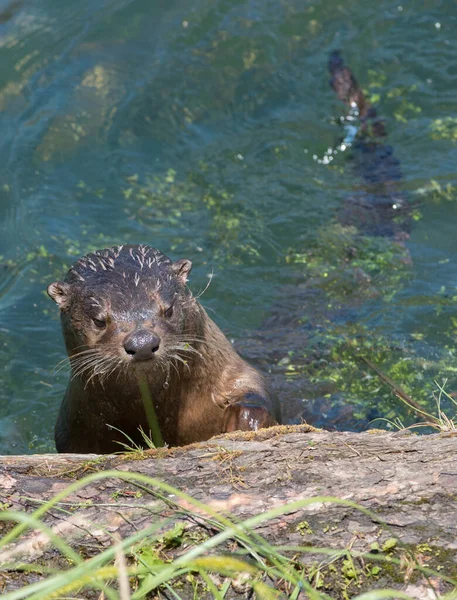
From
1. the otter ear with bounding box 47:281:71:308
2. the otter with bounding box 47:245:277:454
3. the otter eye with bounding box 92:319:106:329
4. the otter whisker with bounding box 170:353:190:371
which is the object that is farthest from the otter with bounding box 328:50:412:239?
the otter eye with bounding box 92:319:106:329

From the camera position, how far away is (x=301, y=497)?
2637 mm

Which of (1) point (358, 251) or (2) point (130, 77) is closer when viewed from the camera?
(1) point (358, 251)

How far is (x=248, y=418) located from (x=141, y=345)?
0.84 m

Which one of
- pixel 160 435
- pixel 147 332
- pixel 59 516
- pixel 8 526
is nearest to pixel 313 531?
pixel 59 516

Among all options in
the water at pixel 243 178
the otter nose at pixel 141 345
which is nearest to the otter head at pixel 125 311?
the otter nose at pixel 141 345

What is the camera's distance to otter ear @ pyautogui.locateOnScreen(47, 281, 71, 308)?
13.3 feet

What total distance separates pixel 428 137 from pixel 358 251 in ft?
5.13

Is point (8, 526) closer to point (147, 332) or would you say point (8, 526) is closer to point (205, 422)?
point (147, 332)

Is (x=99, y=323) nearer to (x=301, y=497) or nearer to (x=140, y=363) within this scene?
(x=140, y=363)

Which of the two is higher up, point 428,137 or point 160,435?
point 160,435

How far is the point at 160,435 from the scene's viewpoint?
13.3ft

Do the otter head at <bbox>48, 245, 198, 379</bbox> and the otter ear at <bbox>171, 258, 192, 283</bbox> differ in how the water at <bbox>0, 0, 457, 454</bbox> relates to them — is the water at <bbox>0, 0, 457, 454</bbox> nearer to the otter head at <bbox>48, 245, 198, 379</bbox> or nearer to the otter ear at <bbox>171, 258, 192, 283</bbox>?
the otter ear at <bbox>171, 258, 192, 283</bbox>

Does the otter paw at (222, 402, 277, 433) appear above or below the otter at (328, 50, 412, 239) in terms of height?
above

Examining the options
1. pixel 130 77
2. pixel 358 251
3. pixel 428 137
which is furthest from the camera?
pixel 130 77
